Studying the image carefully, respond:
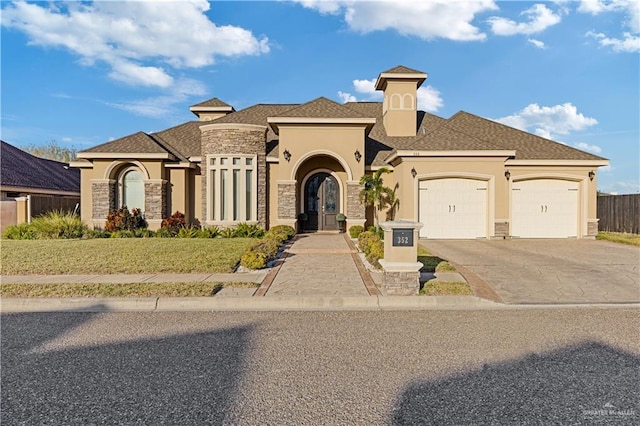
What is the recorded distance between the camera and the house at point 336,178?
52.6 feet

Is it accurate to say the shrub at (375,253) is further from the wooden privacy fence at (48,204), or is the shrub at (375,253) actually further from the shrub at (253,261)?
the wooden privacy fence at (48,204)

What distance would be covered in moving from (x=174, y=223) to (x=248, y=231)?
3891 millimetres

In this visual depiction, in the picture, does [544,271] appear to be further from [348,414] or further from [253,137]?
[253,137]

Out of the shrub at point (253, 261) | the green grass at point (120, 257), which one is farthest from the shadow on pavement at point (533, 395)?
the green grass at point (120, 257)

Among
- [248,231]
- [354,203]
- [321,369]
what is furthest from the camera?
[354,203]

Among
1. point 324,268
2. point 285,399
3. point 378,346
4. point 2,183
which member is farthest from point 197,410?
point 2,183

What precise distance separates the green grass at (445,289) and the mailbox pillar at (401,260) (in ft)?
0.86

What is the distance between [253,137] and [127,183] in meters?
6.45

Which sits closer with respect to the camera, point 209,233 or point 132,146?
point 209,233

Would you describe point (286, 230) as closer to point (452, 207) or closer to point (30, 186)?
point (452, 207)

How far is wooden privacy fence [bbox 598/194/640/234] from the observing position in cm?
1872

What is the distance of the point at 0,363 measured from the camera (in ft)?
14.1

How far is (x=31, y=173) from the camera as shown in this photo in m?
25.0

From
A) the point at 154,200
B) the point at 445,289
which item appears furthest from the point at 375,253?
the point at 154,200
